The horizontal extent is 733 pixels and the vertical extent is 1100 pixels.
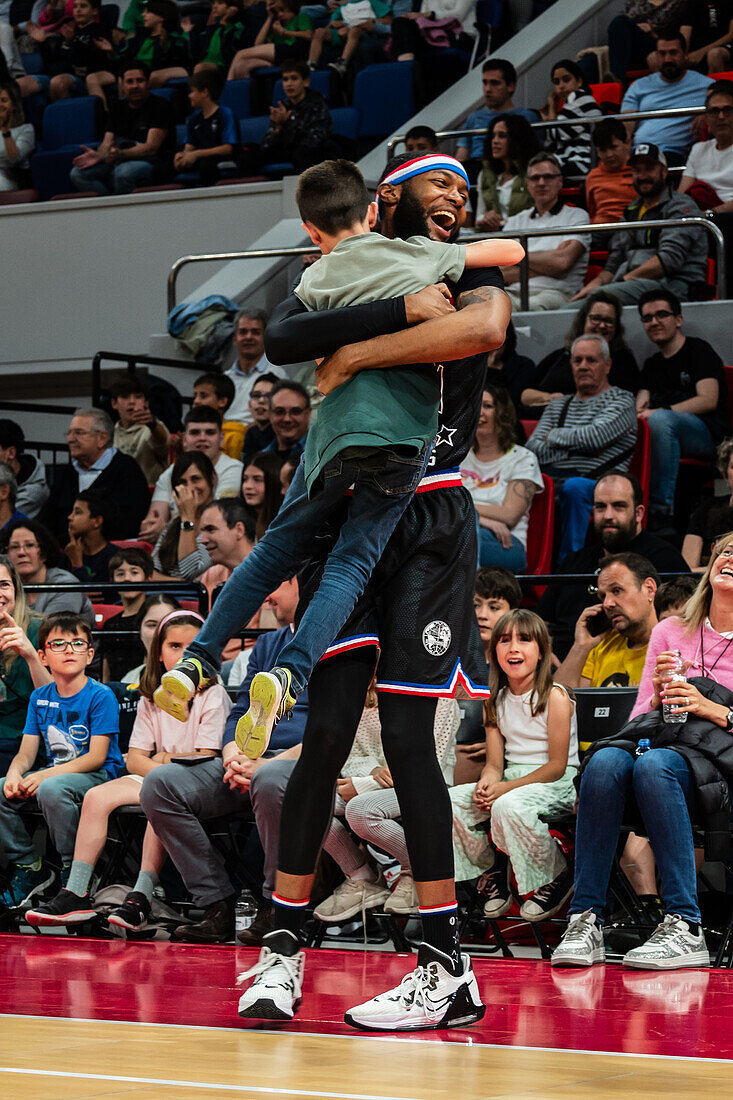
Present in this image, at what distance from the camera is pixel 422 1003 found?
9.41 feet

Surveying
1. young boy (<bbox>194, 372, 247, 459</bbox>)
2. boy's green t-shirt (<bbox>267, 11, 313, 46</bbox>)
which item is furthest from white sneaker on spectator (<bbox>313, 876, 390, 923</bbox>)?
boy's green t-shirt (<bbox>267, 11, 313, 46</bbox>)

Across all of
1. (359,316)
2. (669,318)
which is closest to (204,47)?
(669,318)

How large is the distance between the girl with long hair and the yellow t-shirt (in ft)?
1.28

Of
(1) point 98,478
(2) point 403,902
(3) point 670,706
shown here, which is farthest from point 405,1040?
(1) point 98,478

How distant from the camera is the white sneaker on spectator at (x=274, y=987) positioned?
285 cm

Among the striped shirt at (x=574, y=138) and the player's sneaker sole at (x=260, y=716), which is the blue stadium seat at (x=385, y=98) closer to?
the striped shirt at (x=574, y=138)

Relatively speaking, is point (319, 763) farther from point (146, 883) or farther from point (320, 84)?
point (320, 84)

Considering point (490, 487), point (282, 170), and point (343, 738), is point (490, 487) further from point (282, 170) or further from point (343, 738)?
point (282, 170)

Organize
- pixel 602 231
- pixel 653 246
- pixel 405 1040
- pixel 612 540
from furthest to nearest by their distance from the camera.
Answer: pixel 602 231 → pixel 653 246 → pixel 612 540 → pixel 405 1040

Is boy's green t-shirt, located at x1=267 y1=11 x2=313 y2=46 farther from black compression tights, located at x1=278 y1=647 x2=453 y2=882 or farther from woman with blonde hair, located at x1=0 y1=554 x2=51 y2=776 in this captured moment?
black compression tights, located at x1=278 y1=647 x2=453 y2=882

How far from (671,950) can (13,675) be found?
2.99 metres

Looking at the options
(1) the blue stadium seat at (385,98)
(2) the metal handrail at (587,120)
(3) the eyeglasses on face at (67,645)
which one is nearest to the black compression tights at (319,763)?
(3) the eyeglasses on face at (67,645)

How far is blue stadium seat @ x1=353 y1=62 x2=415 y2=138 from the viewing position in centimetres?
1152

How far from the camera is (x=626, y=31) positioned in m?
11.0
